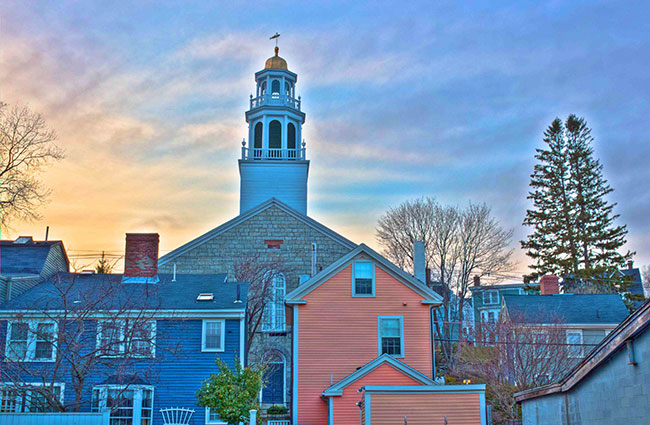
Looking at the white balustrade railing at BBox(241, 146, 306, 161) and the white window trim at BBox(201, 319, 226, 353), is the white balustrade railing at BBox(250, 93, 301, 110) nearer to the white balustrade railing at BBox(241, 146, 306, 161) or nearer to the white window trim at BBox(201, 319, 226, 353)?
the white balustrade railing at BBox(241, 146, 306, 161)

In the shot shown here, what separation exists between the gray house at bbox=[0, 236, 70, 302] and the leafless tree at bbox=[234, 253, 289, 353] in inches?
387

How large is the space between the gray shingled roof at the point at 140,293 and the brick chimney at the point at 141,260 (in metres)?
0.52

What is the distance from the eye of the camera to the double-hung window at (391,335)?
28375 millimetres

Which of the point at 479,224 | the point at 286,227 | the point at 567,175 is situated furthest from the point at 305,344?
the point at 567,175

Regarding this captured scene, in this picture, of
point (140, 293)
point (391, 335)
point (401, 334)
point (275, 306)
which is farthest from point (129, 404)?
point (275, 306)

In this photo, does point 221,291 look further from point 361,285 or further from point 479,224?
point 479,224

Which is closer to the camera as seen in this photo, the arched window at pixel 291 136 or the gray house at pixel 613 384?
the gray house at pixel 613 384

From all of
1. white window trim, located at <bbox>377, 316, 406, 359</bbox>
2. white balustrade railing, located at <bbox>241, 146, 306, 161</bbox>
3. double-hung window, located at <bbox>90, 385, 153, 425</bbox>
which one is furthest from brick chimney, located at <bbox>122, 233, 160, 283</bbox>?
white balustrade railing, located at <bbox>241, 146, 306, 161</bbox>

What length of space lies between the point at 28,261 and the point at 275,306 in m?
13.9

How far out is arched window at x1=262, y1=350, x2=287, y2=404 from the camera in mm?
37062

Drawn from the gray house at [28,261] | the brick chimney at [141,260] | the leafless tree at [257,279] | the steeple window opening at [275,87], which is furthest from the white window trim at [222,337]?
the steeple window opening at [275,87]

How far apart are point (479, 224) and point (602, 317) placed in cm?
1373

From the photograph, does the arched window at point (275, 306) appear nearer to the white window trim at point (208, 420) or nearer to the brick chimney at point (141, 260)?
the brick chimney at point (141, 260)

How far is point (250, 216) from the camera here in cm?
4134
